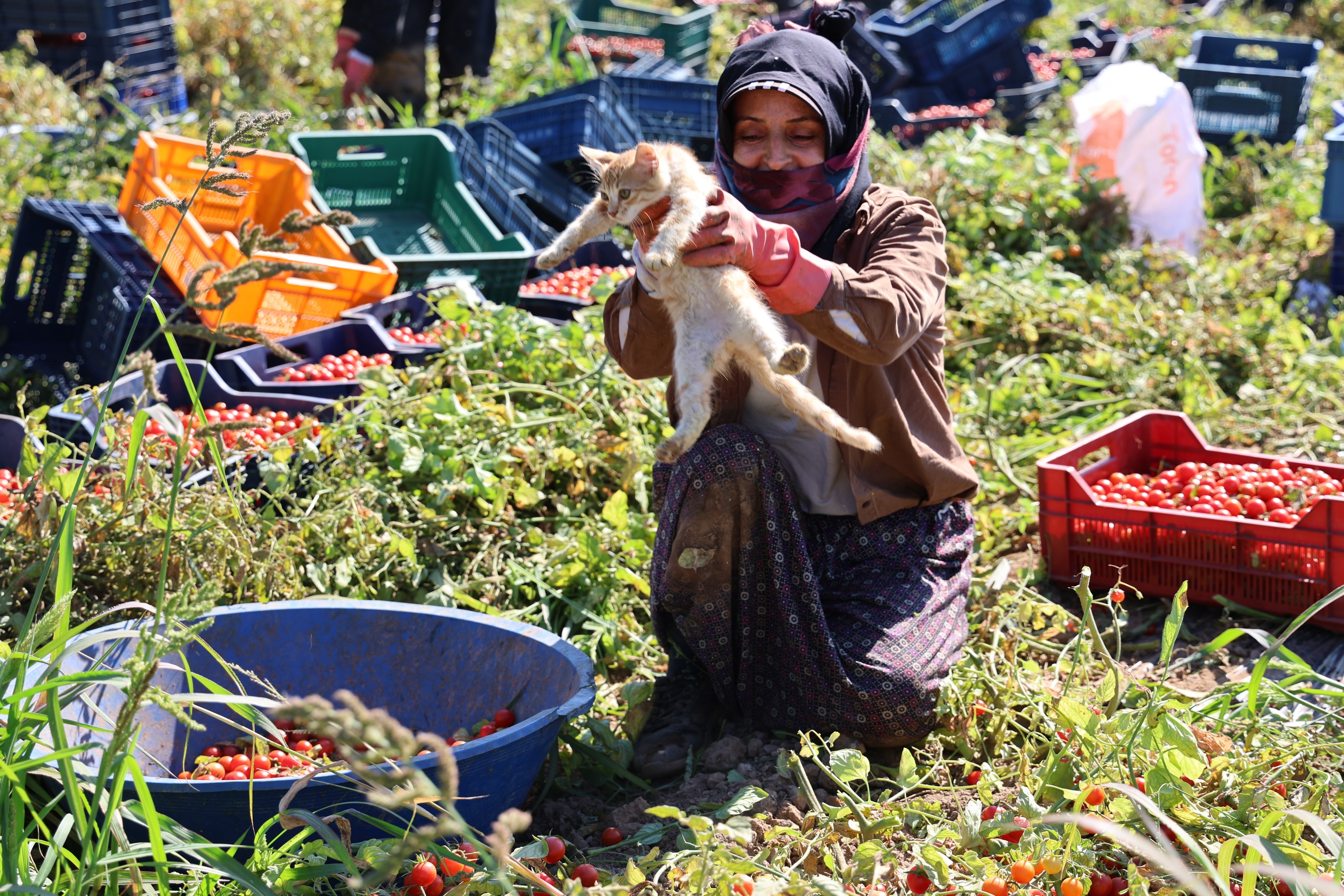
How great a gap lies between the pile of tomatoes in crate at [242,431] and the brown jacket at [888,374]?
0.81 meters

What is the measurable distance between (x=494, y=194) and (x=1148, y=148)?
2.82 meters

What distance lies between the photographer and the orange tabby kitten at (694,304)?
5.40 ft

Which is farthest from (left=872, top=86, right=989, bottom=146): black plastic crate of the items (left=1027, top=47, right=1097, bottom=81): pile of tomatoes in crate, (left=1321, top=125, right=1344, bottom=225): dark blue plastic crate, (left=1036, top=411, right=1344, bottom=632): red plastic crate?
(left=1036, top=411, right=1344, bottom=632): red plastic crate

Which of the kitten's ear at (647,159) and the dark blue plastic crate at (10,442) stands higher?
the kitten's ear at (647,159)

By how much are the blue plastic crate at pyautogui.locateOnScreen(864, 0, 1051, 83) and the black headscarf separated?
17.6ft

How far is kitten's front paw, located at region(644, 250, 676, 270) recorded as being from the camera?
157cm

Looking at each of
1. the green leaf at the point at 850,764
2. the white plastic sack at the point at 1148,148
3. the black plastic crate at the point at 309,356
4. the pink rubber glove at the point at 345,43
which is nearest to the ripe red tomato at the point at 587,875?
the green leaf at the point at 850,764

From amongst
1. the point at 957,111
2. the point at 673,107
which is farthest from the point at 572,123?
the point at 957,111

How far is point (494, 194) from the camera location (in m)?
4.82

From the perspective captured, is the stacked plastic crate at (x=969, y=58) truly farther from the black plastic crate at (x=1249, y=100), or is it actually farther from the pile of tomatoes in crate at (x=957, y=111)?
the black plastic crate at (x=1249, y=100)

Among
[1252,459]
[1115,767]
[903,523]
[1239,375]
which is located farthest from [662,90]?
[1115,767]

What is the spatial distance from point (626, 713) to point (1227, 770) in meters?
1.11

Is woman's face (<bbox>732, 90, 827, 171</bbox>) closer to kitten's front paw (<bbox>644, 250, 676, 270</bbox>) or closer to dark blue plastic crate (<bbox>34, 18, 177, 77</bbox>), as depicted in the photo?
kitten's front paw (<bbox>644, 250, 676, 270</bbox>)

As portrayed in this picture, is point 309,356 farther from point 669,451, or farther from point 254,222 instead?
point 669,451
